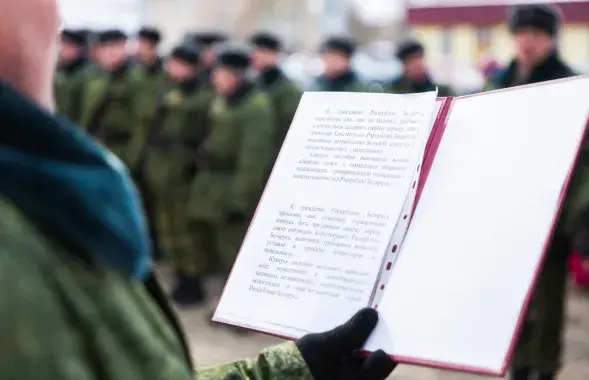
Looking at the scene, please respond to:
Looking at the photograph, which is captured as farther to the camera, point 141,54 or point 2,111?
point 141,54

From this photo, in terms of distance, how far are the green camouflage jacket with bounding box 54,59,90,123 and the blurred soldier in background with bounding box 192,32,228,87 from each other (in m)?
0.90

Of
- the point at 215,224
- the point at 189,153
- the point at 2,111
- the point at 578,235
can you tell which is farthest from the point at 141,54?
the point at 2,111

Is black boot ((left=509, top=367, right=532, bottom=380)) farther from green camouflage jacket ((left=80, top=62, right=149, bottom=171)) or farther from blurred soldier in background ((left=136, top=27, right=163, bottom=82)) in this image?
blurred soldier in background ((left=136, top=27, right=163, bottom=82))

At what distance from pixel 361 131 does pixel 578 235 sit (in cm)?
175

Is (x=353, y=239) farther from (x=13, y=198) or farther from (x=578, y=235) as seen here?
(x=578, y=235)

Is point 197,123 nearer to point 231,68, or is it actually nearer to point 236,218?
point 231,68

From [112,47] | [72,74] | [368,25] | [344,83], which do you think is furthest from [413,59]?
[368,25]

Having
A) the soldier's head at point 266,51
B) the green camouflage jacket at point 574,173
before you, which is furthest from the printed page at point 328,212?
the soldier's head at point 266,51

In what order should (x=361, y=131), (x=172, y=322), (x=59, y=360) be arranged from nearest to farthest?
1. (x=59, y=360)
2. (x=172, y=322)
3. (x=361, y=131)

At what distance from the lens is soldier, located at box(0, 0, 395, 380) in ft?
1.80

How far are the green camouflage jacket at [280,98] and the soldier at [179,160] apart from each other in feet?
1.22

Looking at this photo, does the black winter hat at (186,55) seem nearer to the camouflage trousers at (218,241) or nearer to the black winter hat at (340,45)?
the black winter hat at (340,45)

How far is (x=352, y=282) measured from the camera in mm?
1006

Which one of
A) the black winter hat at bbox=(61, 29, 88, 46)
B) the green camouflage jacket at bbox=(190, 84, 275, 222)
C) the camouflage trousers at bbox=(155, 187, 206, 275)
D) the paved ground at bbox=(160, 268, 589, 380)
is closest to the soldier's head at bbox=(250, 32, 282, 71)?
the green camouflage jacket at bbox=(190, 84, 275, 222)
